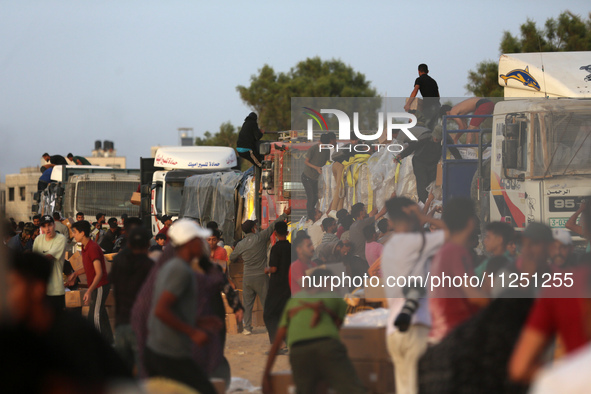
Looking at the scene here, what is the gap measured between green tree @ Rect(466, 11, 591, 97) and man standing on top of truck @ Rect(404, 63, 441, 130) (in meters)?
13.1

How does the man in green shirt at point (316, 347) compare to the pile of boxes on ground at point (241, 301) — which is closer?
the man in green shirt at point (316, 347)

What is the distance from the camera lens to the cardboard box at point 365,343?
6.78 m

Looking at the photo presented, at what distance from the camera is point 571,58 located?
39.6ft

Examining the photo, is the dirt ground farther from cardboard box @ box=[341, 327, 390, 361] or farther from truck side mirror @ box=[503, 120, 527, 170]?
truck side mirror @ box=[503, 120, 527, 170]

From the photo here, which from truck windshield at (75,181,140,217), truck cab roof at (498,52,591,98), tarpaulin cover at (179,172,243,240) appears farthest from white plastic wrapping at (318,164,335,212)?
truck windshield at (75,181,140,217)

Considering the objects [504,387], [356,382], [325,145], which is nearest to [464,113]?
[325,145]

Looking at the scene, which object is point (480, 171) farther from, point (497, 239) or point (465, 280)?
point (465, 280)

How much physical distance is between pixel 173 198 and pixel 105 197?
19.0ft

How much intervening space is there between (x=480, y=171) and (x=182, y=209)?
11.5 meters

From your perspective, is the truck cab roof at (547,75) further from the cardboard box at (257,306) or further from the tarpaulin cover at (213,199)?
the tarpaulin cover at (213,199)

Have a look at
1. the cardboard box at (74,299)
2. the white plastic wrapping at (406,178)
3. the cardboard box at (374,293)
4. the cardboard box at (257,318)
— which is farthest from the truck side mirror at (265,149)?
the cardboard box at (374,293)

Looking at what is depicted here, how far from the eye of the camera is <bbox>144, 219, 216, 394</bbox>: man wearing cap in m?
5.76

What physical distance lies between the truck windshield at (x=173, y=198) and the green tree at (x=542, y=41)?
9.93 meters

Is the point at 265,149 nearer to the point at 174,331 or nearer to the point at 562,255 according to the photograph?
the point at 562,255
